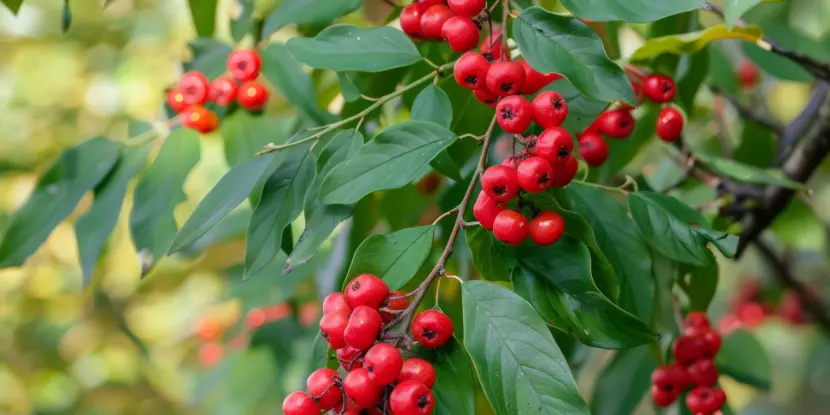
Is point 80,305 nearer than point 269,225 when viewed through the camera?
No

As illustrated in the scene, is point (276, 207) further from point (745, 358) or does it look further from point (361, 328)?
point (745, 358)

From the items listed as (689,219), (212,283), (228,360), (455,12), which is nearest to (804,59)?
(689,219)

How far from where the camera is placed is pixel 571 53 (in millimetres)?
464

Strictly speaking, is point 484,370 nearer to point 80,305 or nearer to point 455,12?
point 455,12

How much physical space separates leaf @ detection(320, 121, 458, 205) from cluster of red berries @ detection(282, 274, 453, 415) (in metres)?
0.05

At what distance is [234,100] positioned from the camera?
696mm

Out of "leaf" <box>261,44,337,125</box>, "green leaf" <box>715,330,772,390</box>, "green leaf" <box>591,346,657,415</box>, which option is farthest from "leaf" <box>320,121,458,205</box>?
"green leaf" <box>715,330,772,390</box>

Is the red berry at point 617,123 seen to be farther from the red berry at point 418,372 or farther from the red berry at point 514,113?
the red berry at point 418,372

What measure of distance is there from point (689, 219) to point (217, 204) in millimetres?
318

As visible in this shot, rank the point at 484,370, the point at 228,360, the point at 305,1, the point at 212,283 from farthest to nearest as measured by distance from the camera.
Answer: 1. the point at 212,283
2. the point at 228,360
3. the point at 305,1
4. the point at 484,370

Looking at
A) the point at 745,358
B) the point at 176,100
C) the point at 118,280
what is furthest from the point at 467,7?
the point at 118,280

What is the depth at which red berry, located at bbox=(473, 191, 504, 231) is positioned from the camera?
443mm

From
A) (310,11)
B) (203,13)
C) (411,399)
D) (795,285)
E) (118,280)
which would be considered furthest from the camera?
(118,280)

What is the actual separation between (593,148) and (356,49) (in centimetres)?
19
